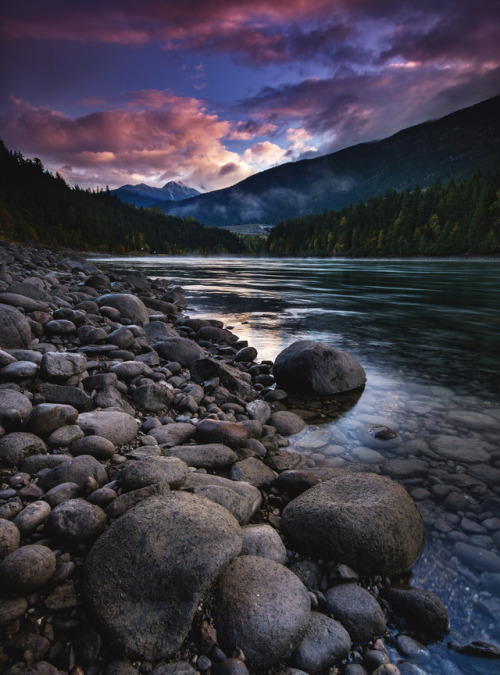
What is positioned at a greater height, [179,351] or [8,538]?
[8,538]

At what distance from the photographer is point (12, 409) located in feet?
11.2

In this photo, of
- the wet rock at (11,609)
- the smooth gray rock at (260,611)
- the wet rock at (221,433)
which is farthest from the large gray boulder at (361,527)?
the wet rock at (11,609)

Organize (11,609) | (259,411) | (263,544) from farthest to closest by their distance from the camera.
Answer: (259,411)
(263,544)
(11,609)

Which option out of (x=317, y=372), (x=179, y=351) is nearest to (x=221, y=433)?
(x=317, y=372)

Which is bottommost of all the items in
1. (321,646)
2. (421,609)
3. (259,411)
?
(259,411)

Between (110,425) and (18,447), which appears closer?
(18,447)

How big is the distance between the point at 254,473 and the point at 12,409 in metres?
2.55

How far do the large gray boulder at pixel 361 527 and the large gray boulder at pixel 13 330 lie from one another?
502cm

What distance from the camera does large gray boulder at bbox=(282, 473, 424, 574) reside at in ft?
8.86

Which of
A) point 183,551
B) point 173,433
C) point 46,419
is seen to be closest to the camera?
point 183,551

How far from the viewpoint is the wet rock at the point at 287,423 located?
206 inches

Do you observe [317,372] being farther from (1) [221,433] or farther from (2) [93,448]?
(2) [93,448]

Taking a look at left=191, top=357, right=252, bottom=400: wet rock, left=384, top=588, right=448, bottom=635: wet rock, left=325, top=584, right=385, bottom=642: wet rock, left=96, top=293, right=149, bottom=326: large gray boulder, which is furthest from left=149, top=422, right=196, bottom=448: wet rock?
left=96, top=293, right=149, bottom=326: large gray boulder

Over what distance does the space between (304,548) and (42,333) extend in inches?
252
